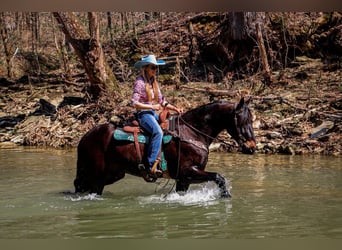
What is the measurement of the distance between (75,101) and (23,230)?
12.7 m

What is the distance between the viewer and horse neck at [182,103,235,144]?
7.39 metres

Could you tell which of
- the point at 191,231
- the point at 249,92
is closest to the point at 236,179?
the point at 191,231

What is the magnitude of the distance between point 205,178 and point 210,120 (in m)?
0.84

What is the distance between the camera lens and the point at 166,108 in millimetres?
7492

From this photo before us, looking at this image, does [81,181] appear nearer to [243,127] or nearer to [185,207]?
[185,207]

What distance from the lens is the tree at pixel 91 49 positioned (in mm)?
17031

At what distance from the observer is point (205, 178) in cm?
711

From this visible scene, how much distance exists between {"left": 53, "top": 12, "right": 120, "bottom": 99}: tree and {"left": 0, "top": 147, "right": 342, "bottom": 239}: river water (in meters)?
6.84

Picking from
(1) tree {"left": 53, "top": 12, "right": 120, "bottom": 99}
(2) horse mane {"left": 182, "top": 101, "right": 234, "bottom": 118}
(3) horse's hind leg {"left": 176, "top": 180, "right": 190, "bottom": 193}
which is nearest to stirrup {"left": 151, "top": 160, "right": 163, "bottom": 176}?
(3) horse's hind leg {"left": 176, "top": 180, "right": 190, "bottom": 193}

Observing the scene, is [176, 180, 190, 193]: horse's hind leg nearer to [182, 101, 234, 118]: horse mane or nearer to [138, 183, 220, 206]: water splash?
[138, 183, 220, 206]: water splash

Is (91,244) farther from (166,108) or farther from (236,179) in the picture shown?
(236,179)

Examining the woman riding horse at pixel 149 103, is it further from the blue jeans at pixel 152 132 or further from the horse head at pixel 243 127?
the horse head at pixel 243 127

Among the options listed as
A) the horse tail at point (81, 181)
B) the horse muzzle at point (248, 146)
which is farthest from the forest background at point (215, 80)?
the horse tail at point (81, 181)

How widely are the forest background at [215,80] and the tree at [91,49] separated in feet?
0.10
